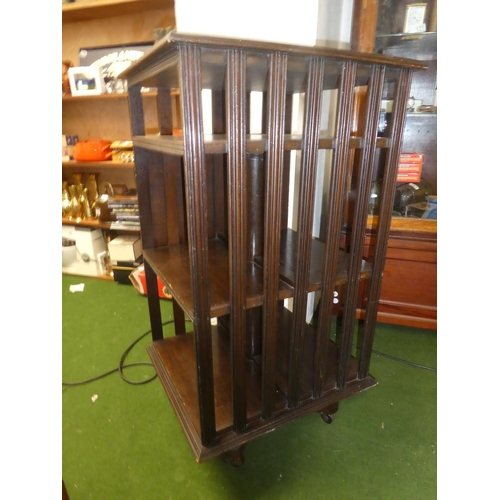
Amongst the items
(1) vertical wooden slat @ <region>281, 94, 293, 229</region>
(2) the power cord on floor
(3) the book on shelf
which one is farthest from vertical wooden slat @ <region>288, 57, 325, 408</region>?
(3) the book on shelf

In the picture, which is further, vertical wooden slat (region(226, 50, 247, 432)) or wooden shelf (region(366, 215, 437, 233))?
wooden shelf (region(366, 215, 437, 233))

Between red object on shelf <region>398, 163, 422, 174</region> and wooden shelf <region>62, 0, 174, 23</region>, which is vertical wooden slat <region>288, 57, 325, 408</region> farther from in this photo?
wooden shelf <region>62, 0, 174, 23</region>

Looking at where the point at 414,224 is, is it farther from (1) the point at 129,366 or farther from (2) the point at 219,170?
(1) the point at 129,366

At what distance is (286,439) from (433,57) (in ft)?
5.72

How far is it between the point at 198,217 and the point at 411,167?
4.33 ft

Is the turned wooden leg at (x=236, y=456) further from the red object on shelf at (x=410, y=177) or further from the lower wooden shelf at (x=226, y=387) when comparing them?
the red object on shelf at (x=410, y=177)

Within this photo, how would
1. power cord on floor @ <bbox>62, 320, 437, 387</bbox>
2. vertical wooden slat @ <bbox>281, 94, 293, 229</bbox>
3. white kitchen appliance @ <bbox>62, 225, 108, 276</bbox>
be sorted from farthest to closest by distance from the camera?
1. white kitchen appliance @ <bbox>62, 225, 108, 276</bbox>
2. power cord on floor @ <bbox>62, 320, 437, 387</bbox>
3. vertical wooden slat @ <bbox>281, 94, 293, 229</bbox>

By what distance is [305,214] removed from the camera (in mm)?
825

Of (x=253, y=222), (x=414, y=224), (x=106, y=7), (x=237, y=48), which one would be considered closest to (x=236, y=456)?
(x=253, y=222)

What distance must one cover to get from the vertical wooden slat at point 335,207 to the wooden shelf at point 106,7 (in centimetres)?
157

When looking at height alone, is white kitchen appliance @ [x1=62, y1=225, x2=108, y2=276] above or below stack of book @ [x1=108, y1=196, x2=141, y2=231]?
below

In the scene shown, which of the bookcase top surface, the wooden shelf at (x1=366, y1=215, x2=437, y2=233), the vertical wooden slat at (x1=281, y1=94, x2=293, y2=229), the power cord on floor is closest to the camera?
the bookcase top surface

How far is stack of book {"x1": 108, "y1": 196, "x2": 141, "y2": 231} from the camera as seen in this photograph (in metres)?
2.11

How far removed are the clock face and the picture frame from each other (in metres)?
1.68
